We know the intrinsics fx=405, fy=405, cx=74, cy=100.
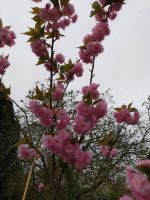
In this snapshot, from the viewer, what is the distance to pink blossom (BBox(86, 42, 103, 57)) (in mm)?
3826

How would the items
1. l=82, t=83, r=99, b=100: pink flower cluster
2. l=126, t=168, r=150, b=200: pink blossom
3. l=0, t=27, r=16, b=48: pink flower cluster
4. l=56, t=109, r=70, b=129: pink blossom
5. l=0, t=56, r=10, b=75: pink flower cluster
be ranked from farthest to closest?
l=0, t=27, r=16, b=48: pink flower cluster
l=0, t=56, r=10, b=75: pink flower cluster
l=82, t=83, r=99, b=100: pink flower cluster
l=56, t=109, r=70, b=129: pink blossom
l=126, t=168, r=150, b=200: pink blossom

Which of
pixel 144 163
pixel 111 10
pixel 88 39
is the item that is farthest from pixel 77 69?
pixel 144 163

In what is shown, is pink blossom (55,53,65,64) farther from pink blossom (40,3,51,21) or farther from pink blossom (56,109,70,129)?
pink blossom (56,109,70,129)

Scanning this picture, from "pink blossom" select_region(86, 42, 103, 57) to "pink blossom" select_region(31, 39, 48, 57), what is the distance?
48cm

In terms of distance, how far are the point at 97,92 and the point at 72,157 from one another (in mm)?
788

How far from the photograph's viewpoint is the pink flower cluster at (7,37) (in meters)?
4.60

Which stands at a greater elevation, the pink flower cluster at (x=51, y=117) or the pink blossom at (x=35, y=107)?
the pink blossom at (x=35, y=107)

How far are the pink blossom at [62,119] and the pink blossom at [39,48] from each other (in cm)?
62

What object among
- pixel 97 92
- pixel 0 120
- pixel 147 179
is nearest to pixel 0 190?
pixel 0 120

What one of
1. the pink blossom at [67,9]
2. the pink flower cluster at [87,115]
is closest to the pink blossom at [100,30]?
the pink blossom at [67,9]

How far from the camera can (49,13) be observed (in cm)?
333

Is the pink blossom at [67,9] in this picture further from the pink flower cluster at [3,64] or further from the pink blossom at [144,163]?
the pink blossom at [144,163]

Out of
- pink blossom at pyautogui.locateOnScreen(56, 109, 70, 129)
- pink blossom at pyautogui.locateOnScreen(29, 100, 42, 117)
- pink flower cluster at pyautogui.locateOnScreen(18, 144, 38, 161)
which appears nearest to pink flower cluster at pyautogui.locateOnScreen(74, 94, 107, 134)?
pink blossom at pyautogui.locateOnScreen(56, 109, 70, 129)

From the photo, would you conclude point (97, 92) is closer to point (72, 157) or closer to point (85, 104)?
point (85, 104)
